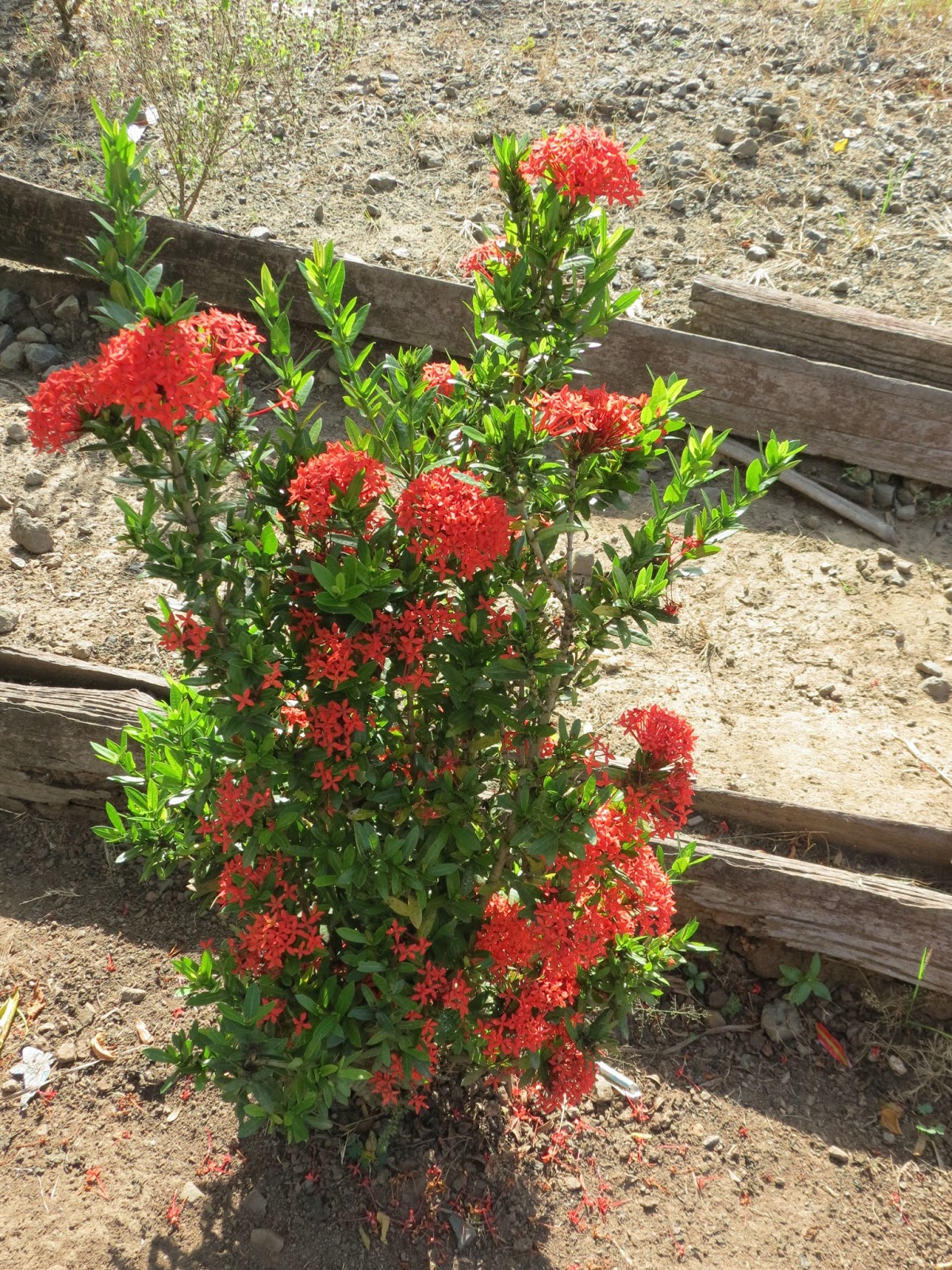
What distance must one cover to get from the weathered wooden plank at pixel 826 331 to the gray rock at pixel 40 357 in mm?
2899

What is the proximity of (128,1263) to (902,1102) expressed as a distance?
2.06 m

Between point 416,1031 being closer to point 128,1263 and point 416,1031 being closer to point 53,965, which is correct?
point 128,1263

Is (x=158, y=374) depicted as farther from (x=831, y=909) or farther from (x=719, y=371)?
(x=719, y=371)

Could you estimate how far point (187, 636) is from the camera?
167 cm

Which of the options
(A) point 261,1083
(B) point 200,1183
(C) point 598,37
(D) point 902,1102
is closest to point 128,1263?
(B) point 200,1183

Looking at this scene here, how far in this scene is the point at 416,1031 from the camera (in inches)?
82.7

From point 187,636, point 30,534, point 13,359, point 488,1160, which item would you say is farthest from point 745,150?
point 488,1160

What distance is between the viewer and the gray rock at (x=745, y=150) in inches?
213

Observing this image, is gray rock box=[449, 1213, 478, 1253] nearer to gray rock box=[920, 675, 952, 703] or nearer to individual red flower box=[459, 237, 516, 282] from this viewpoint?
individual red flower box=[459, 237, 516, 282]

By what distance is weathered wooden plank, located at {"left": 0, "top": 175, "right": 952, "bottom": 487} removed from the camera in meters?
4.06

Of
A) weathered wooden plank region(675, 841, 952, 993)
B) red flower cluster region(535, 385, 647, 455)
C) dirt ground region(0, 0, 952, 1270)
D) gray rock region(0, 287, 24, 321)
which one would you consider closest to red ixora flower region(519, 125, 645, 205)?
red flower cluster region(535, 385, 647, 455)

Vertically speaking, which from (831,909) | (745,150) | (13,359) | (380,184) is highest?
(745,150)

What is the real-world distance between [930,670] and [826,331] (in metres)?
1.54

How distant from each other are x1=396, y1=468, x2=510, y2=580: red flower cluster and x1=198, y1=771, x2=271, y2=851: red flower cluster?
0.61 metres
